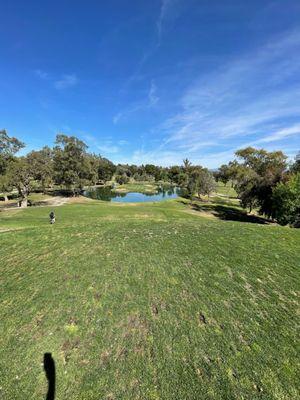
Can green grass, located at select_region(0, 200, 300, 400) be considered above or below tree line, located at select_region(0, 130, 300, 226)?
below

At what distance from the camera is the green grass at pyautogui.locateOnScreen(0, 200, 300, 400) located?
5285mm

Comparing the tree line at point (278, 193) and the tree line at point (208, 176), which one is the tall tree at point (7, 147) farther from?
the tree line at point (278, 193)

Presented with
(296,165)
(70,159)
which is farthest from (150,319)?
(70,159)

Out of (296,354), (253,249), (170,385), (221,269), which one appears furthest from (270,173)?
(170,385)

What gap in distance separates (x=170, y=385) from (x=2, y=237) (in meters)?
12.1

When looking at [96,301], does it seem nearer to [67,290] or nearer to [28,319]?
[67,290]

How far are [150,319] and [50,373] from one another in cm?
291

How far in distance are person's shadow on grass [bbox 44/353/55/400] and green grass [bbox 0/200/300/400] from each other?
0.12 meters

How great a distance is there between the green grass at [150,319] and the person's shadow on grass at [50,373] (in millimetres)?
124

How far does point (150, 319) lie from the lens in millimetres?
6895

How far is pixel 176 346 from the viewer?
6078 mm

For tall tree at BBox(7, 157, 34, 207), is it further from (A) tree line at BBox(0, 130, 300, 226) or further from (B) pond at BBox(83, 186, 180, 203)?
(B) pond at BBox(83, 186, 180, 203)

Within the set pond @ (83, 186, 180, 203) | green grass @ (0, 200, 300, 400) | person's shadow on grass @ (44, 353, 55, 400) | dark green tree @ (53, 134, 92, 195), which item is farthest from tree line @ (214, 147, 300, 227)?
dark green tree @ (53, 134, 92, 195)

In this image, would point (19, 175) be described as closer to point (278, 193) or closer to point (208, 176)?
point (278, 193)
